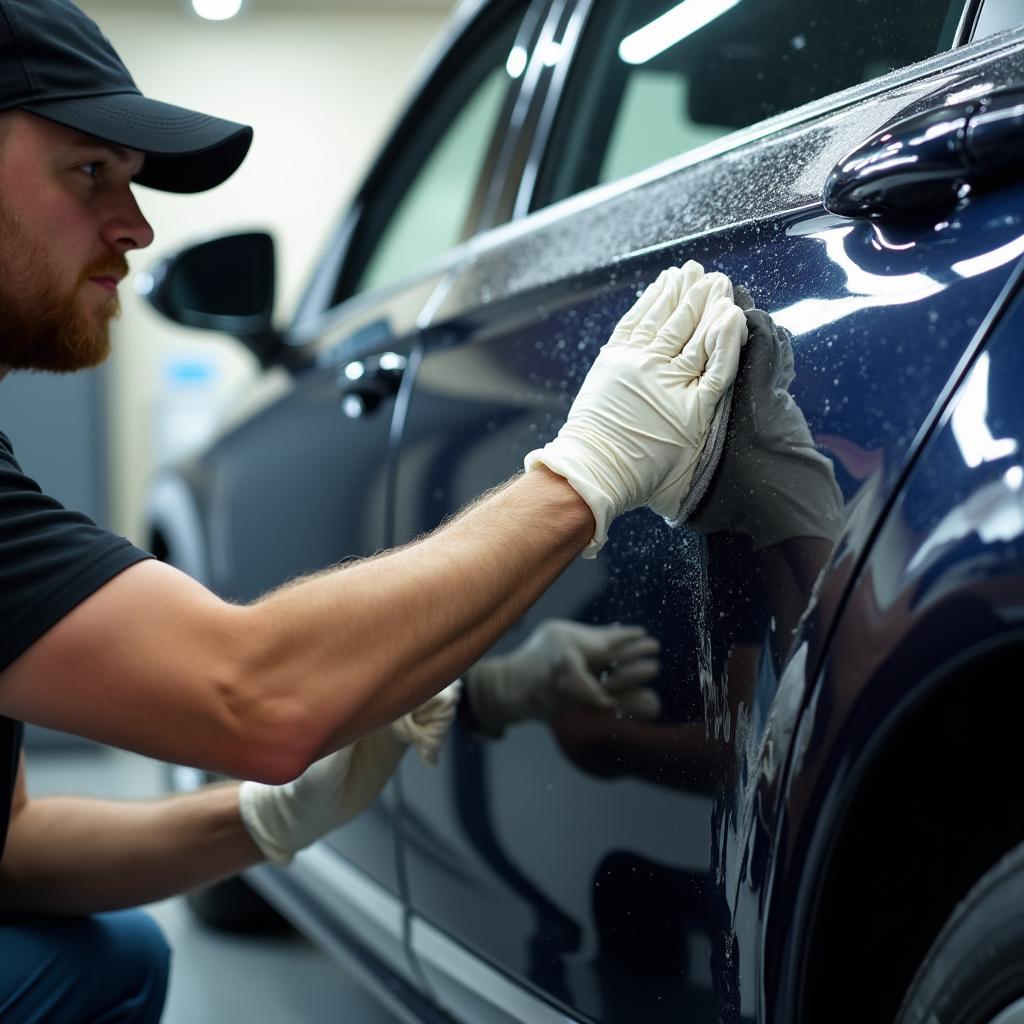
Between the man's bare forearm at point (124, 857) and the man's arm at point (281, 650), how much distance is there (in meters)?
0.50

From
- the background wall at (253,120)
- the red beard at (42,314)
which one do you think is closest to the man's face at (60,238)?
the red beard at (42,314)

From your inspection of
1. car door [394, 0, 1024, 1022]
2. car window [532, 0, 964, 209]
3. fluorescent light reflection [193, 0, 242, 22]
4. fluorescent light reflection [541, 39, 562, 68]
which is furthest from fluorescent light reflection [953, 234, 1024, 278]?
fluorescent light reflection [193, 0, 242, 22]

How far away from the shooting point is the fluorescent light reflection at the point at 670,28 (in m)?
1.26

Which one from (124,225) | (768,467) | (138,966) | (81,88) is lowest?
(138,966)

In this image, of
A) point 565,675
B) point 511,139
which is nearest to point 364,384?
point 511,139

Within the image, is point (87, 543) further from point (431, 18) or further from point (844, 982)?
point (431, 18)

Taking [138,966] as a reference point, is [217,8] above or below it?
above

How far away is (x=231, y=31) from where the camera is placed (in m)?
6.39

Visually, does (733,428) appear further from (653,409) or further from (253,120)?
(253,120)

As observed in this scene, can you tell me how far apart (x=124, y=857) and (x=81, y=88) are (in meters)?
0.82

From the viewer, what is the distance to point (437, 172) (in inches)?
87.2

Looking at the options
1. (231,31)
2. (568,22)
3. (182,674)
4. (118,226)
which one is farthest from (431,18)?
(182,674)

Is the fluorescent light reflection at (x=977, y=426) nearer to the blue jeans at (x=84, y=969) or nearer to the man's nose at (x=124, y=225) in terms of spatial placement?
the man's nose at (x=124, y=225)

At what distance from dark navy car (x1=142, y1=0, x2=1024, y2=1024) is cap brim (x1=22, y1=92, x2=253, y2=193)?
11.7 inches
